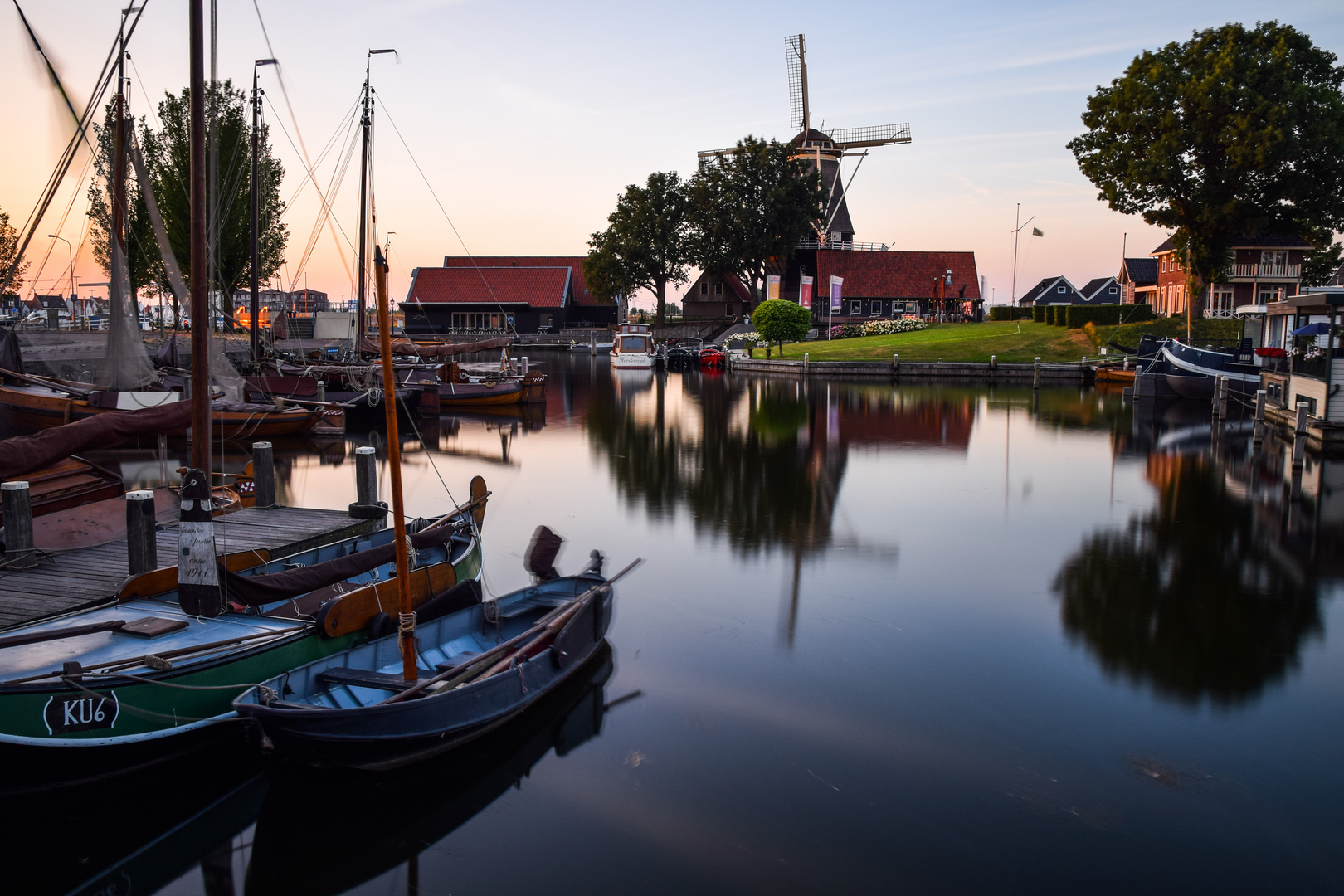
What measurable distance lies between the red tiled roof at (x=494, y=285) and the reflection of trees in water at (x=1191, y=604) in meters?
64.7

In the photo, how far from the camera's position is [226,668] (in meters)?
7.51

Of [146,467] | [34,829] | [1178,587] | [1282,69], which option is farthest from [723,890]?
[1282,69]

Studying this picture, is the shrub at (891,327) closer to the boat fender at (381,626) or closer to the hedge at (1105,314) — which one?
the hedge at (1105,314)

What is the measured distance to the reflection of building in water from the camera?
1011cm

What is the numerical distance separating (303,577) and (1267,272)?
58.2 metres

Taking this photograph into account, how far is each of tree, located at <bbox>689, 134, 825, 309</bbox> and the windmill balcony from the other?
27239 millimetres

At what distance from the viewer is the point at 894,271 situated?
7119 cm

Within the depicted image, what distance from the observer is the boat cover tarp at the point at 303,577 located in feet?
28.6

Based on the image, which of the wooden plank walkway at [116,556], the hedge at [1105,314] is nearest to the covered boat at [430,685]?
the wooden plank walkway at [116,556]

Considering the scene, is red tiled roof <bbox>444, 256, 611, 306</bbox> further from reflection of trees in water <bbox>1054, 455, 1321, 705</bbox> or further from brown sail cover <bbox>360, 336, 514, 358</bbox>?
reflection of trees in water <bbox>1054, 455, 1321, 705</bbox>

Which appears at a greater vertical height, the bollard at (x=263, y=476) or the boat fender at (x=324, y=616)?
the bollard at (x=263, y=476)

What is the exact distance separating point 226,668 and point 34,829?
168cm

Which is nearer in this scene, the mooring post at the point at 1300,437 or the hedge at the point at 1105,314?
the mooring post at the point at 1300,437

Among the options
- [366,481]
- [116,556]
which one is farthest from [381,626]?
[366,481]
